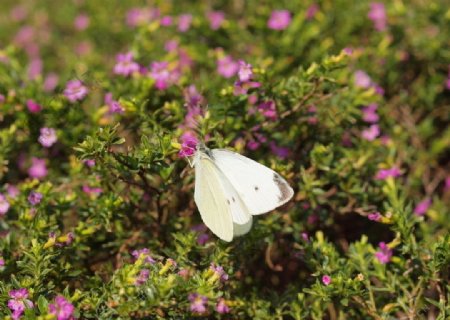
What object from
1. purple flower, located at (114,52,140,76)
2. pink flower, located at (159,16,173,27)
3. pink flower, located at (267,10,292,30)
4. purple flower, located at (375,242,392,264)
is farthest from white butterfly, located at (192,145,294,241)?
pink flower, located at (159,16,173,27)

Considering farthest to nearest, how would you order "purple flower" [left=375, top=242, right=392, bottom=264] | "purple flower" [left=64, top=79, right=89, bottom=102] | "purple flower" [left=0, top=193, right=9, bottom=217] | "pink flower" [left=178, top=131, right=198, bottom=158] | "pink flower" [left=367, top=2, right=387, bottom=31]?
"pink flower" [left=367, top=2, right=387, bottom=31]
"purple flower" [left=64, top=79, right=89, bottom=102]
"purple flower" [left=0, top=193, right=9, bottom=217]
"purple flower" [left=375, top=242, right=392, bottom=264]
"pink flower" [left=178, top=131, right=198, bottom=158]

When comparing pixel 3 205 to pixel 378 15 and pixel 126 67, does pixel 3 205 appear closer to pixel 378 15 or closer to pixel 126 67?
pixel 126 67

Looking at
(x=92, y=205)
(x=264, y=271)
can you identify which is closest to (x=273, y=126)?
(x=264, y=271)

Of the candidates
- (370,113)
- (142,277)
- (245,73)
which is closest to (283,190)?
(142,277)

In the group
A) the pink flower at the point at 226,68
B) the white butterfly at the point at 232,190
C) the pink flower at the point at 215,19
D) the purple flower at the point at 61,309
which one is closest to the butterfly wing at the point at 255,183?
the white butterfly at the point at 232,190

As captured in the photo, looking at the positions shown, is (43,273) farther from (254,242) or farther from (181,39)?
(181,39)

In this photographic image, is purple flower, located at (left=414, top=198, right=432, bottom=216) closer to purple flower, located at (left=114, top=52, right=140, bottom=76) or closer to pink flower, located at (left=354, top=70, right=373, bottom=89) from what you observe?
pink flower, located at (left=354, top=70, right=373, bottom=89)
